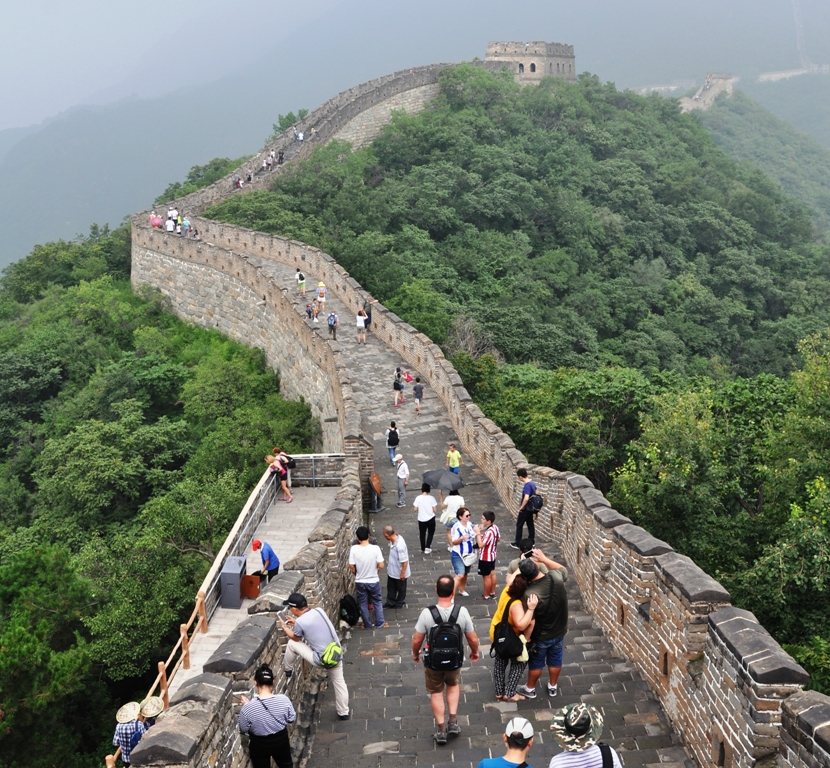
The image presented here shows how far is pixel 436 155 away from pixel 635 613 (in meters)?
34.5

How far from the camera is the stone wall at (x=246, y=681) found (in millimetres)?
4328

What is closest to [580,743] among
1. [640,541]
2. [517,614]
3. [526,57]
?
[517,614]

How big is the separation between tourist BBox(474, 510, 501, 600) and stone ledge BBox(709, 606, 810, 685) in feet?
9.27

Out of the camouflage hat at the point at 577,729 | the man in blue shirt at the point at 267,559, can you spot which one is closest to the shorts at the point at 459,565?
the man in blue shirt at the point at 267,559

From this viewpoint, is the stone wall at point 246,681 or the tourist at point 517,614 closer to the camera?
the stone wall at point 246,681

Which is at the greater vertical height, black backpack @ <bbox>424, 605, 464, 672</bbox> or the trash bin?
black backpack @ <bbox>424, 605, 464, 672</bbox>

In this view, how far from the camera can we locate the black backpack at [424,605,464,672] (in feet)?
18.1

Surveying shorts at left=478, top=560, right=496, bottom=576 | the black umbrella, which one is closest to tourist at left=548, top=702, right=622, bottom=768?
shorts at left=478, top=560, right=496, bottom=576

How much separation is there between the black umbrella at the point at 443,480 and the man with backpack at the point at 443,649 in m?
4.31

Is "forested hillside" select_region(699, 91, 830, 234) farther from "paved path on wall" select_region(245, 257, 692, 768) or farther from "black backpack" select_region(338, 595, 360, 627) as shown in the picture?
"black backpack" select_region(338, 595, 360, 627)

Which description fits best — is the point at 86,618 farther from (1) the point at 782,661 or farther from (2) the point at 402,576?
(1) the point at 782,661

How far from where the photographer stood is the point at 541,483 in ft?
34.0

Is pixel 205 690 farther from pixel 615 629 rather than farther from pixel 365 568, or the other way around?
pixel 615 629

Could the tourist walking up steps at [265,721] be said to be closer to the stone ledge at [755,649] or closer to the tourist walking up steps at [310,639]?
the tourist walking up steps at [310,639]
